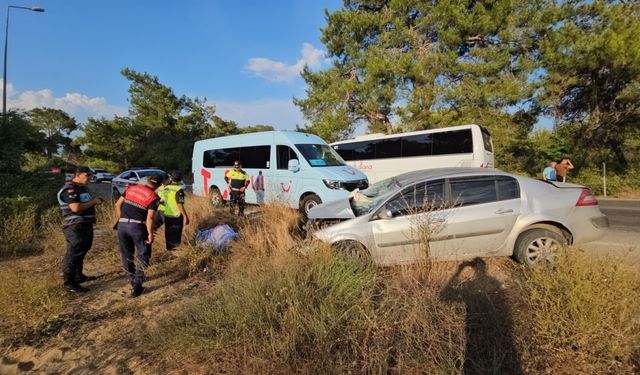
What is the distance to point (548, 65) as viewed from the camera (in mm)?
16938

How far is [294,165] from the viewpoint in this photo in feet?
27.7

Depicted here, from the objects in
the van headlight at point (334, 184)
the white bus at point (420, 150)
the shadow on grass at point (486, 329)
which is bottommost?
the shadow on grass at point (486, 329)

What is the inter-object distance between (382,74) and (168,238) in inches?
636

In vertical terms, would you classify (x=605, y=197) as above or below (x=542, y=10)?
below

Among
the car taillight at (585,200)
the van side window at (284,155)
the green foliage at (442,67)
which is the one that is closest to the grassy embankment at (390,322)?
the car taillight at (585,200)

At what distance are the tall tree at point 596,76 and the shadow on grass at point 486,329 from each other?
652 inches

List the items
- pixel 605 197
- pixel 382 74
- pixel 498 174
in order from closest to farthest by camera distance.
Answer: pixel 498 174 < pixel 605 197 < pixel 382 74

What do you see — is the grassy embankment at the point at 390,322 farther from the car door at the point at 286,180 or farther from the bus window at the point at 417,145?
the bus window at the point at 417,145

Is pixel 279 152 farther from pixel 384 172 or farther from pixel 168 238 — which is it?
pixel 384 172

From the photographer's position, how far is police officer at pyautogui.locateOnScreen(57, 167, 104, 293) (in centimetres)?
452

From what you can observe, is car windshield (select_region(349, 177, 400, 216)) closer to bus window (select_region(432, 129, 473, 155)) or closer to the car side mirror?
the car side mirror

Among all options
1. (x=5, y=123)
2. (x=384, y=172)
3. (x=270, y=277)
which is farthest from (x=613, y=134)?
(x=5, y=123)

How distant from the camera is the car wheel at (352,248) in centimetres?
421

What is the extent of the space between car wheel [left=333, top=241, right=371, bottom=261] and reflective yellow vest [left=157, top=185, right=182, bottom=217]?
9.70 ft
